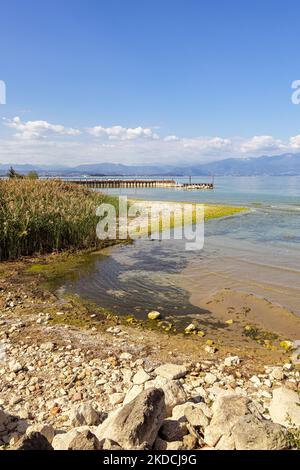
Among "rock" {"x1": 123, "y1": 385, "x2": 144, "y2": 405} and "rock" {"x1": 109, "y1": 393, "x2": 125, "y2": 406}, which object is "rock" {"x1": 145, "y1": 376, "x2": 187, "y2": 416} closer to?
"rock" {"x1": 123, "y1": 385, "x2": 144, "y2": 405}

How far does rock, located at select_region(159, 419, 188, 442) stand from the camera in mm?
4008

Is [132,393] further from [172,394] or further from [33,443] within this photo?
[33,443]

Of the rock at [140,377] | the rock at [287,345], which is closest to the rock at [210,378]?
the rock at [140,377]

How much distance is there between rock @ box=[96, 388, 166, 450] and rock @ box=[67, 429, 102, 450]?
22cm

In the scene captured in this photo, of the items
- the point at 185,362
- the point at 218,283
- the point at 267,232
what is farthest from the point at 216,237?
the point at 185,362

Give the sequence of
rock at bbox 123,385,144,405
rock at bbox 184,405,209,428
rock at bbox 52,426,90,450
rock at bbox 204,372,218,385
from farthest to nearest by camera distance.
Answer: rock at bbox 204,372,218,385, rock at bbox 123,385,144,405, rock at bbox 184,405,209,428, rock at bbox 52,426,90,450

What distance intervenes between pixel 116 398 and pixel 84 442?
167 centimetres

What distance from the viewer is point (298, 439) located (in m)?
3.67

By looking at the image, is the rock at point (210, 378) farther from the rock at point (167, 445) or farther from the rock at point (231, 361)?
the rock at point (167, 445)

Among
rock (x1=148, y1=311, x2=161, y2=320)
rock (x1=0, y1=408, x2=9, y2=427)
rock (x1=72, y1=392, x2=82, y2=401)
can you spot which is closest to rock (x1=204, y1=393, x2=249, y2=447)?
rock (x1=72, y1=392, x2=82, y2=401)

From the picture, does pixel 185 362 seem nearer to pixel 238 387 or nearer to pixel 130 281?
pixel 238 387

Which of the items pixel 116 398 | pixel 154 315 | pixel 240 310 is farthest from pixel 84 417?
pixel 240 310

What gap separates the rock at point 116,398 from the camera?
5.13m
